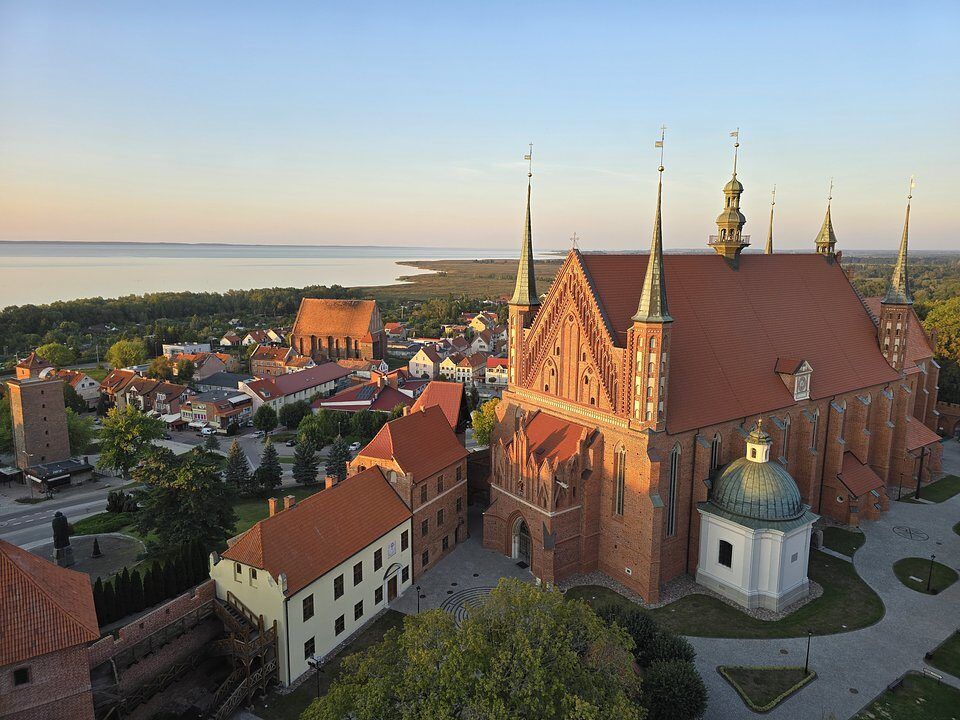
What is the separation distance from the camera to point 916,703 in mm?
24875

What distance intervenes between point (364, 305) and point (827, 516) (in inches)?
3383

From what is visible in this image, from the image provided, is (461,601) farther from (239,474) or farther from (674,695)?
(239,474)

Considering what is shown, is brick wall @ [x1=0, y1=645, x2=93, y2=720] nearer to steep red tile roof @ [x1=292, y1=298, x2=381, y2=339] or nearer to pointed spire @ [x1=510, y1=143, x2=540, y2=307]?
pointed spire @ [x1=510, y1=143, x2=540, y2=307]

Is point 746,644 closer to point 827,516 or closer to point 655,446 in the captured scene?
point 655,446

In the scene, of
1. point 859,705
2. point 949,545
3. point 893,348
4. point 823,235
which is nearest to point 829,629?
point 859,705

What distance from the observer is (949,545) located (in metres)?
37.9

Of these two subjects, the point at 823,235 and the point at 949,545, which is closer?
the point at 949,545

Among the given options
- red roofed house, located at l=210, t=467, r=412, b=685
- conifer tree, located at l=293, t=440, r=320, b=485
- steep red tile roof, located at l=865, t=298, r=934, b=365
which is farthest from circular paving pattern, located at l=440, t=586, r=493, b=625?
steep red tile roof, located at l=865, t=298, r=934, b=365

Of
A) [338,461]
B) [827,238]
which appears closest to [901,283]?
[827,238]

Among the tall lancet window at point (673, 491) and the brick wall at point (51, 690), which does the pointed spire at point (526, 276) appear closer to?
the tall lancet window at point (673, 491)

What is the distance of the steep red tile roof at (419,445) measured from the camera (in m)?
34.2

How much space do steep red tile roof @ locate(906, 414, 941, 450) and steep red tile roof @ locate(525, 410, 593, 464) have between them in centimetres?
2885

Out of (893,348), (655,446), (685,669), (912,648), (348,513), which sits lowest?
(912,648)

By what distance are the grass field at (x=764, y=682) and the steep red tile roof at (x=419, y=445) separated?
17584 millimetres
